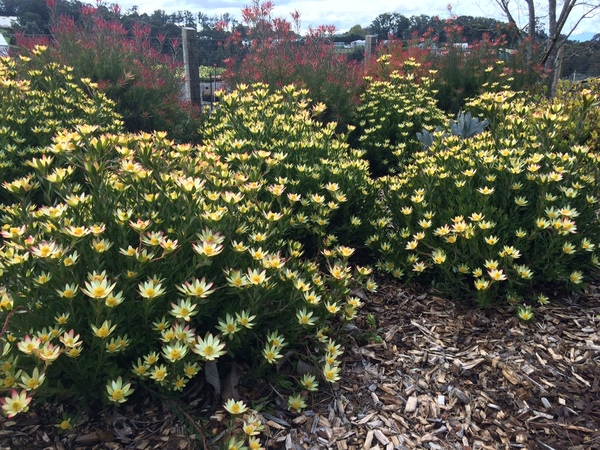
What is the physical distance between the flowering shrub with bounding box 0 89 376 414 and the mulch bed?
0.58 ft

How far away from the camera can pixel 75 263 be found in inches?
80.4

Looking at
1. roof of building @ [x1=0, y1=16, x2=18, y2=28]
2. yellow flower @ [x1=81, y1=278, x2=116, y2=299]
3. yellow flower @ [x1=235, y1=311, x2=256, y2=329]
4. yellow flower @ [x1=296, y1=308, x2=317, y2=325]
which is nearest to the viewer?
yellow flower @ [x1=81, y1=278, x2=116, y2=299]

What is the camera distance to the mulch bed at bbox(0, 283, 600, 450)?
2.12 m

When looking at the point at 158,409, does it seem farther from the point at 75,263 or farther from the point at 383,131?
the point at 383,131

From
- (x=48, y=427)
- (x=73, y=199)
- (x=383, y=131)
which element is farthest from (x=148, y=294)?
(x=383, y=131)

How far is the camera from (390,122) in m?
6.59

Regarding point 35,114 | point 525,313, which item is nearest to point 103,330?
point 525,313

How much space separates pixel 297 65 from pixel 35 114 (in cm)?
430

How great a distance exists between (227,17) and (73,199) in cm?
949

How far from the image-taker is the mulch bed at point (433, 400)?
212 cm

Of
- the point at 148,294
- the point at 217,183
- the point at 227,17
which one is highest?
the point at 227,17

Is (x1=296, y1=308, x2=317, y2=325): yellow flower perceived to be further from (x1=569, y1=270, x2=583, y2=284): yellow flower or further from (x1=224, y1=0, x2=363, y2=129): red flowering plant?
(x1=224, y1=0, x2=363, y2=129): red flowering plant

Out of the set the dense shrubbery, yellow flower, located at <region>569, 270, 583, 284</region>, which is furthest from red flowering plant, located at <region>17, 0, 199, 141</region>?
yellow flower, located at <region>569, 270, 583, 284</region>

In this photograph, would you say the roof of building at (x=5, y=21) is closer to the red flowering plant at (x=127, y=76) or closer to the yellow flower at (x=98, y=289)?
the red flowering plant at (x=127, y=76)
